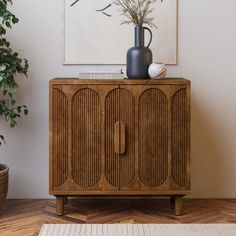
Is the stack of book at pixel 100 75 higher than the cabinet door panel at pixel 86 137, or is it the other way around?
the stack of book at pixel 100 75

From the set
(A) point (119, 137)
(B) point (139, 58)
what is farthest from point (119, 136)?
(B) point (139, 58)

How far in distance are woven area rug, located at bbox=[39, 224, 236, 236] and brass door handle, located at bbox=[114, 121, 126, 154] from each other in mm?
447

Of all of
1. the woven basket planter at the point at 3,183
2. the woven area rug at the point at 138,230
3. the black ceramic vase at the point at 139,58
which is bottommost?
the woven area rug at the point at 138,230

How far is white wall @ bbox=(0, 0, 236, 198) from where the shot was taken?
12.6 ft

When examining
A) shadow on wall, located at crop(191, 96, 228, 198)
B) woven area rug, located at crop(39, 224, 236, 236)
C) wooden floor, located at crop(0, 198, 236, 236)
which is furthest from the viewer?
shadow on wall, located at crop(191, 96, 228, 198)

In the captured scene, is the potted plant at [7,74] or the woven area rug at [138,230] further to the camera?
the potted plant at [7,74]

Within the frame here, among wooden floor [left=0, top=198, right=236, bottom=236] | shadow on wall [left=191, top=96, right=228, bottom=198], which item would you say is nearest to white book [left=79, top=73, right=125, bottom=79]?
shadow on wall [left=191, top=96, right=228, bottom=198]

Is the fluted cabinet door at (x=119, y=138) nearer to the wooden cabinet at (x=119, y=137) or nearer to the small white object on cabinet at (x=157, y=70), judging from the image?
the wooden cabinet at (x=119, y=137)

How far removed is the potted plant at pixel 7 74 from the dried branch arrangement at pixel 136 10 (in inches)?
27.3

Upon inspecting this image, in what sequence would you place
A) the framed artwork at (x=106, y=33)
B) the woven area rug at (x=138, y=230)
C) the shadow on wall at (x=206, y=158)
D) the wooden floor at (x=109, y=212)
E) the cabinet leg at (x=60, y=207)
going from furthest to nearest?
the shadow on wall at (x=206, y=158)
the framed artwork at (x=106, y=33)
the cabinet leg at (x=60, y=207)
the wooden floor at (x=109, y=212)
the woven area rug at (x=138, y=230)

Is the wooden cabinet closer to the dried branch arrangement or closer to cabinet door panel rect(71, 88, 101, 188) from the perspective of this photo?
cabinet door panel rect(71, 88, 101, 188)

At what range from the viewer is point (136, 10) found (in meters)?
3.64

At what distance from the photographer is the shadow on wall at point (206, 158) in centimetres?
392

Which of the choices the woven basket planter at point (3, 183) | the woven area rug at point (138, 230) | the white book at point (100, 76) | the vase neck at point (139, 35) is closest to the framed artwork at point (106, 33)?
the vase neck at point (139, 35)
